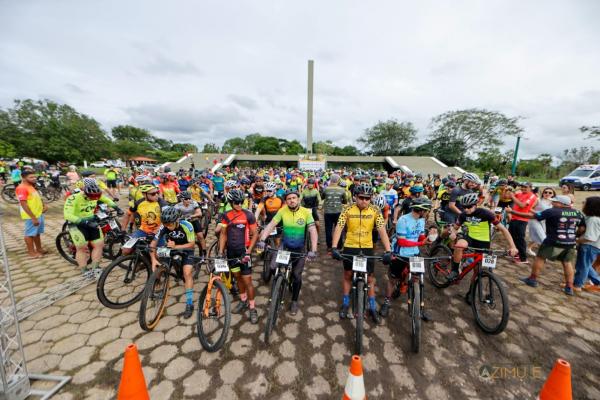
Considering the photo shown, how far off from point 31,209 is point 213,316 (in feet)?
18.8

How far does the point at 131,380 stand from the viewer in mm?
2285

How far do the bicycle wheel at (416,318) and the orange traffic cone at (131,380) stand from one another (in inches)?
132

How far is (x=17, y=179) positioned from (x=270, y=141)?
85.9 meters

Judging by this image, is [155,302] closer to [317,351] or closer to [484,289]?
[317,351]

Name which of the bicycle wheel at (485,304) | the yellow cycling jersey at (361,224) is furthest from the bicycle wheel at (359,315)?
the bicycle wheel at (485,304)

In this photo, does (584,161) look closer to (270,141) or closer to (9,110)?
(270,141)

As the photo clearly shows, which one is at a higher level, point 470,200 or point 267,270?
point 470,200

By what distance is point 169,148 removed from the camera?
4222 inches

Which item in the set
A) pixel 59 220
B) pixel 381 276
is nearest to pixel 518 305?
pixel 381 276

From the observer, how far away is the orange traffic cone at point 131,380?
2.25 meters

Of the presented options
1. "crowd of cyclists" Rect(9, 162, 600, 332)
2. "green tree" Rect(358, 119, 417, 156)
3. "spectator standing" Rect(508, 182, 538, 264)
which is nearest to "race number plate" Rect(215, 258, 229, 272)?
"crowd of cyclists" Rect(9, 162, 600, 332)

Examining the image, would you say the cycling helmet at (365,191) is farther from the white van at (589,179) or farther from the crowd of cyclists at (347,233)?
the white van at (589,179)

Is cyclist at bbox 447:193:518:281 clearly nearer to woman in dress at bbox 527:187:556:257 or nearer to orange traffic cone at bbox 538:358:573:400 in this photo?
orange traffic cone at bbox 538:358:573:400

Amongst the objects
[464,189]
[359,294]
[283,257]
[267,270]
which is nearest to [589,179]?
[464,189]
